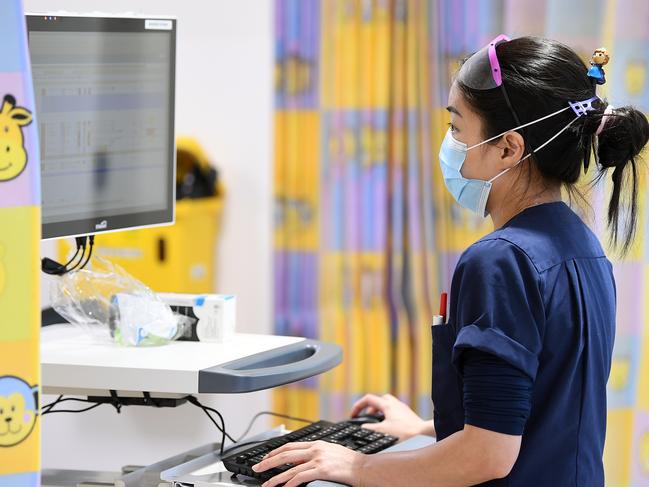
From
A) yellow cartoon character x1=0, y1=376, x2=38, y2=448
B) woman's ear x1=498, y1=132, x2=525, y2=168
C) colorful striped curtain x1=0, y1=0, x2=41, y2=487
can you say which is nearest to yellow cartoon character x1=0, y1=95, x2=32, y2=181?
colorful striped curtain x1=0, y1=0, x2=41, y2=487

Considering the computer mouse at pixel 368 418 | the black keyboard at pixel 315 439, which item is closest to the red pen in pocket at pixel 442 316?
the black keyboard at pixel 315 439

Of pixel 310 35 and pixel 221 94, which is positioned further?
pixel 221 94

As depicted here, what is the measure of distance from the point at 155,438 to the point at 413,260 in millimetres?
1088

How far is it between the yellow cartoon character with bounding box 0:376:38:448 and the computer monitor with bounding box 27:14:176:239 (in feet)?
1.61

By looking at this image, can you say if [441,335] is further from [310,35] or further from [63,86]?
[310,35]

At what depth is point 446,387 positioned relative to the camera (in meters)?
1.47

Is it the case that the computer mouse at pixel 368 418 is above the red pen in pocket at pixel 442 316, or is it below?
below

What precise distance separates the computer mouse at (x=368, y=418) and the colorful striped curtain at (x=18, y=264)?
0.69 meters

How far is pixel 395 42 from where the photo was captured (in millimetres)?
2795

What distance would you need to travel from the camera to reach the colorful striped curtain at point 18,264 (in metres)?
1.25

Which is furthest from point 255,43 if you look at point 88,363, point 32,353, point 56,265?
point 32,353

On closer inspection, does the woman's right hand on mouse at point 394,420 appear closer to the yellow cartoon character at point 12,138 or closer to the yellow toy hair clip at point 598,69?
the yellow toy hair clip at point 598,69

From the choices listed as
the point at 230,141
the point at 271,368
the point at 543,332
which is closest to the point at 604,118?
the point at 543,332

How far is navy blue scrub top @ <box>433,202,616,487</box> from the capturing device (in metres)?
1.35
